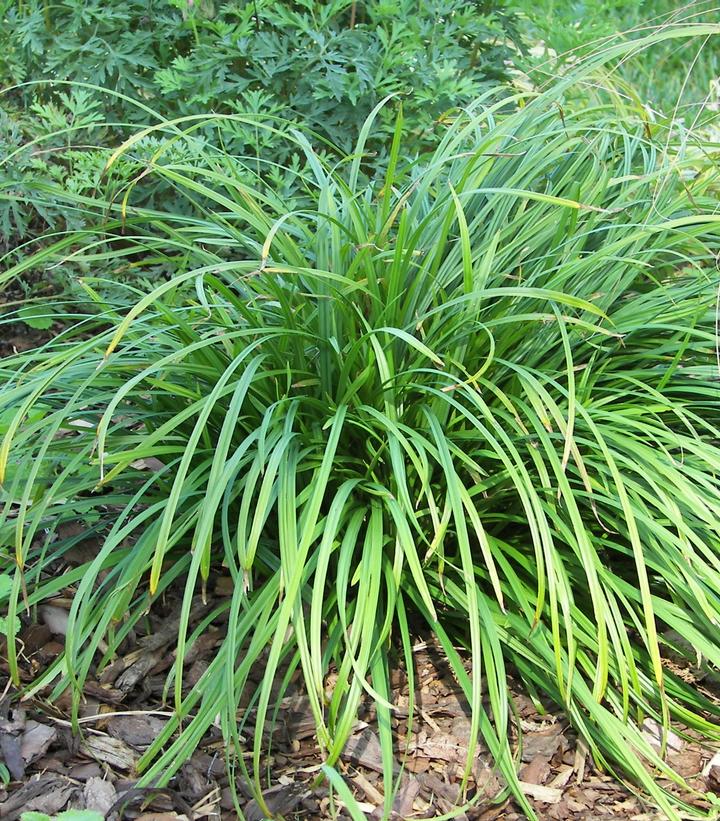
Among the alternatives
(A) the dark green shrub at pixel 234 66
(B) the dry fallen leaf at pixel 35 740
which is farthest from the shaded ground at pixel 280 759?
(A) the dark green shrub at pixel 234 66

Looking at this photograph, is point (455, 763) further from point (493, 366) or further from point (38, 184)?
point (38, 184)

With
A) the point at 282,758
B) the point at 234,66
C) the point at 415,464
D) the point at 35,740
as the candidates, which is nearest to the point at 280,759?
the point at 282,758

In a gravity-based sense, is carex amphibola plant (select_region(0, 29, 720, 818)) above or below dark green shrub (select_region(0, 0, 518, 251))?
below

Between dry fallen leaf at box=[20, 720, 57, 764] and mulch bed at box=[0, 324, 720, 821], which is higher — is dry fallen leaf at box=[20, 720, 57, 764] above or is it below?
above

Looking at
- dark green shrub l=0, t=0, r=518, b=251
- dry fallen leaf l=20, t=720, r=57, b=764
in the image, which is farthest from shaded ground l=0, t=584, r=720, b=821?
dark green shrub l=0, t=0, r=518, b=251

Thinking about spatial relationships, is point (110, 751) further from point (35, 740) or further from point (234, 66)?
point (234, 66)

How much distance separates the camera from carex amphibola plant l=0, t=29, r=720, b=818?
1814 mm

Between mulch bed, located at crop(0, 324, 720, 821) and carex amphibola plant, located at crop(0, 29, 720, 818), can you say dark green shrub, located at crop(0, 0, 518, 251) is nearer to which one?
carex amphibola plant, located at crop(0, 29, 720, 818)

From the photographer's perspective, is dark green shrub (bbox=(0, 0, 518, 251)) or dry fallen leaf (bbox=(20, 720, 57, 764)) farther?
dark green shrub (bbox=(0, 0, 518, 251))

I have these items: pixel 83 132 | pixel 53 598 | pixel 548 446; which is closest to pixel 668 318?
pixel 548 446

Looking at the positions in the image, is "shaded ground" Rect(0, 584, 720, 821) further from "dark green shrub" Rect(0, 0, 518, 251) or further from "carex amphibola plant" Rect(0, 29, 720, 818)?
"dark green shrub" Rect(0, 0, 518, 251)

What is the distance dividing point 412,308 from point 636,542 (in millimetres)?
747

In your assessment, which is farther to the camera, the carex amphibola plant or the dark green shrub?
the dark green shrub

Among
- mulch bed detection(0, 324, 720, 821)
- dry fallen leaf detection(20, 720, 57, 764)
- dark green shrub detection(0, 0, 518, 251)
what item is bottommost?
mulch bed detection(0, 324, 720, 821)
